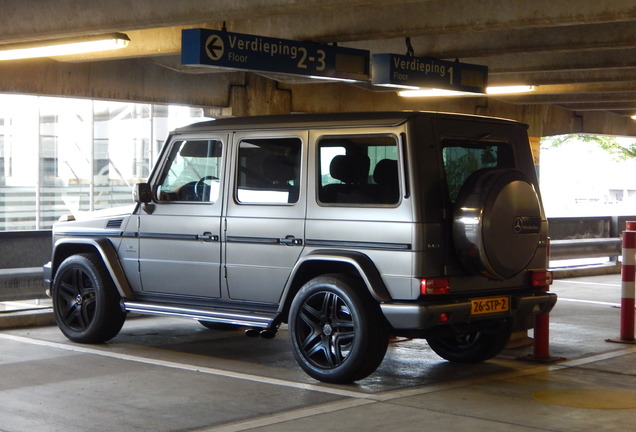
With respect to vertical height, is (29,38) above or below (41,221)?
above

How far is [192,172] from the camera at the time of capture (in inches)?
361

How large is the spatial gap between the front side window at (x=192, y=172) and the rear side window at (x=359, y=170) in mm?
1165

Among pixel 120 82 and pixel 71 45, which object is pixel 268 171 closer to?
pixel 71 45

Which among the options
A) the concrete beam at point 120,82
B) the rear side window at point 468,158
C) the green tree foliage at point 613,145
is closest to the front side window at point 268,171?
the rear side window at point 468,158

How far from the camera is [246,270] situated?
854 cm

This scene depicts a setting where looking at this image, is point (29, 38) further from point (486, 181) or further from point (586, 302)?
point (586, 302)

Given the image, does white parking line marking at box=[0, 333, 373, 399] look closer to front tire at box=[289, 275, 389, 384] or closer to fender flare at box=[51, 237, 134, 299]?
front tire at box=[289, 275, 389, 384]

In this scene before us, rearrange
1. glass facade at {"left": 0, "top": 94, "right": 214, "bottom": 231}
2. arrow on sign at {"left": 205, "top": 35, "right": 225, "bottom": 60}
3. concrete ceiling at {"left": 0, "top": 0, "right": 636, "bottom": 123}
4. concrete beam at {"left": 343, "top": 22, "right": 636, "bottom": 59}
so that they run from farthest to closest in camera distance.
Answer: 1. glass facade at {"left": 0, "top": 94, "right": 214, "bottom": 231}
2. concrete beam at {"left": 343, "top": 22, "right": 636, "bottom": 59}
3. arrow on sign at {"left": 205, "top": 35, "right": 225, "bottom": 60}
4. concrete ceiling at {"left": 0, "top": 0, "right": 636, "bottom": 123}

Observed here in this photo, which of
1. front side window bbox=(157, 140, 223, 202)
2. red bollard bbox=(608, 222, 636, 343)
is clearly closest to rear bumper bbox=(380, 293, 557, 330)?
front side window bbox=(157, 140, 223, 202)

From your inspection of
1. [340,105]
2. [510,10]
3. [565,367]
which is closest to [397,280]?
[565,367]

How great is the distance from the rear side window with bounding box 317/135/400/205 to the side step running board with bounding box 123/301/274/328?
113 cm

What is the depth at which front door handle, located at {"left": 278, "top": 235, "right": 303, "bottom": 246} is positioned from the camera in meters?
8.21

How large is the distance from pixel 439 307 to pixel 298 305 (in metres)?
1.17

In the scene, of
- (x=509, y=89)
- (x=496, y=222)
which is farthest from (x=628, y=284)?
(x=509, y=89)
